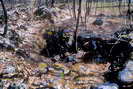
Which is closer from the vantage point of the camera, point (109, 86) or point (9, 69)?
point (109, 86)

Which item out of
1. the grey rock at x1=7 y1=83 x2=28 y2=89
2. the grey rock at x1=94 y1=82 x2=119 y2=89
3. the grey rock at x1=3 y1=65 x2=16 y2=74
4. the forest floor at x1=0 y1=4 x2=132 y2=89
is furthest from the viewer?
the grey rock at x1=3 y1=65 x2=16 y2=74

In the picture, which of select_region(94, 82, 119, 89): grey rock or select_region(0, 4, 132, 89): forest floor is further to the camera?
select_region(0, 4, 132, 89): forest floor

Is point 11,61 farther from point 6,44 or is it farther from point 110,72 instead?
point 110,72

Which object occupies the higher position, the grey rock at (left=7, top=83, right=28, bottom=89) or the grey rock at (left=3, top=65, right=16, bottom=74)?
the grey rock at (left=3, top=65, right=16, bottom=74)

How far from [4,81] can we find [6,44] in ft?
13.6

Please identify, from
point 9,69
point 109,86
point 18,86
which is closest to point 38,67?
point 9,69

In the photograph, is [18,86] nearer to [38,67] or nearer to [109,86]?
[38,67]

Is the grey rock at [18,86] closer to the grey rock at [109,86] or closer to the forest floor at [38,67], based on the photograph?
the forest floor at [38,67]

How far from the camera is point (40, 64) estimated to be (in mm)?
13883

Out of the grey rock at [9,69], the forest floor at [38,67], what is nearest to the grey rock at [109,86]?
the forest floor at [38,67]

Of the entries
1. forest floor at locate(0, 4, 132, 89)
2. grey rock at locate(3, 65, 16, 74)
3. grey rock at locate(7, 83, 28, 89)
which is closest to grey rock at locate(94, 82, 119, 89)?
forest floor at locate(0, 4, 132, 89)

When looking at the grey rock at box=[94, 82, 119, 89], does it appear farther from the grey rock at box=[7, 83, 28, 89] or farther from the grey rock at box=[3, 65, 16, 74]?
the grey rock at box=[3, 65, 16, 74]

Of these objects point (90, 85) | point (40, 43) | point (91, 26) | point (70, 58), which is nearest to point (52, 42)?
point (40, 43)

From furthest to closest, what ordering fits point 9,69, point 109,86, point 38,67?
point 38,67 → point 9,69 → point 109,86
